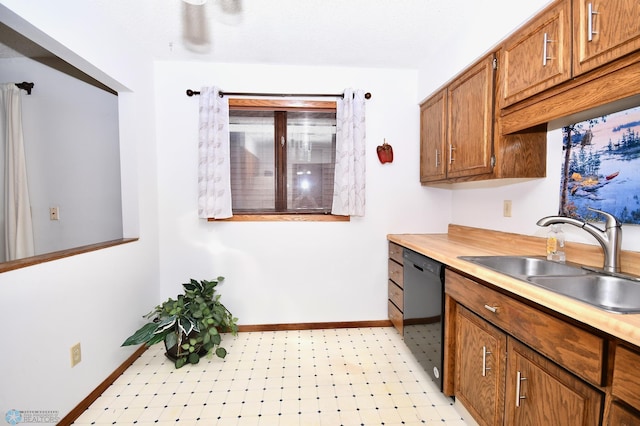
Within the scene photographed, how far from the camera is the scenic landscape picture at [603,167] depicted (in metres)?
1.24

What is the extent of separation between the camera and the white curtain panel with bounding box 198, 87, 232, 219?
238 centimetres

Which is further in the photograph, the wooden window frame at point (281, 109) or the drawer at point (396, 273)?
the wooden window frame at point (281, 109)

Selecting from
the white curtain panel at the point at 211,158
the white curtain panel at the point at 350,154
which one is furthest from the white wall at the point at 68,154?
the white curtain panel at the point at 350,154

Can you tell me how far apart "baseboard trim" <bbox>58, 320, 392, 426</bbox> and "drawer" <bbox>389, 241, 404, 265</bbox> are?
669mm

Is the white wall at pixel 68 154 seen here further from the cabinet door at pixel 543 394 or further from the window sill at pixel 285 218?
the cabinet door at pixel 543 394

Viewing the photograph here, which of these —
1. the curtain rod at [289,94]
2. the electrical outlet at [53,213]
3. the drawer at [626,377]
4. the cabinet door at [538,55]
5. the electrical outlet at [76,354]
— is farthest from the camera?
the curtain rod at [289,94]

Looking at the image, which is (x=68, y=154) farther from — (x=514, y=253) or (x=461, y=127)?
(x=514, y=253)

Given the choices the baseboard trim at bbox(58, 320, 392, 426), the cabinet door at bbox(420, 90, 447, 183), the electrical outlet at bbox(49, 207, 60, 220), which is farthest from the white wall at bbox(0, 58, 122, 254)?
the cabinet door at bbox(420, 90, 447, 183)

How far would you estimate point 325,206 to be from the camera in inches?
106

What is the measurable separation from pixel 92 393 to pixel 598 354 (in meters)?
2.45

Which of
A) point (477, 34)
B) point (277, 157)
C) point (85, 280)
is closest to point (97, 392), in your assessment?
point (85, 280)

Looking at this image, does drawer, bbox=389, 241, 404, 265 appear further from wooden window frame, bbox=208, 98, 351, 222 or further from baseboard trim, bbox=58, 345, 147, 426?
baseboard trim, bbox=58, 345, 147, 426

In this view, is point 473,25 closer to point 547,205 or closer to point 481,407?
point 547,205

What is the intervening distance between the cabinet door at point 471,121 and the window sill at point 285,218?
1.03 meters
